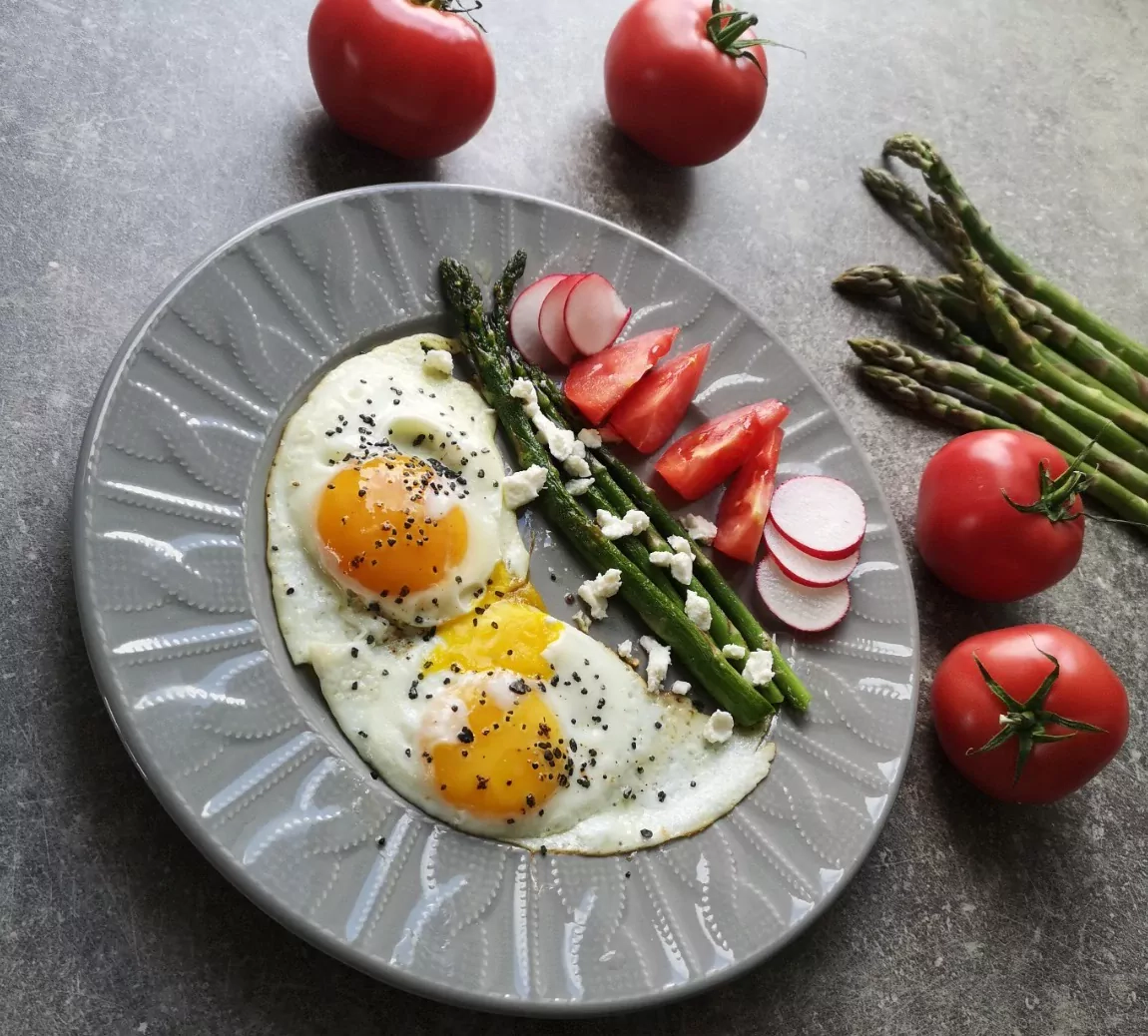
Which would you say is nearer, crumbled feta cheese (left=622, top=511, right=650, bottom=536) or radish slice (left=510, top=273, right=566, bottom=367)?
crumbled feta cheese (left=622, top=511, right=650, bottom=536)

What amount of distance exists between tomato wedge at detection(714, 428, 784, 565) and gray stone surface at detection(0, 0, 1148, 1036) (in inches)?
25.8

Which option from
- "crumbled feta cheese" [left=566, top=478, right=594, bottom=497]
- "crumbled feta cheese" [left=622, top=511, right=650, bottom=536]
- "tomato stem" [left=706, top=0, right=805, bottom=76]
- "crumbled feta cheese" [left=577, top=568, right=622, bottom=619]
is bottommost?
"crumbled feta cheese" [left=577, top=568, right=622, bottom=619]

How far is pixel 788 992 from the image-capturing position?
2811 mm

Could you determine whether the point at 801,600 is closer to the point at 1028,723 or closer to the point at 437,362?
the point at 1028,723

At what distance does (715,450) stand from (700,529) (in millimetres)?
254

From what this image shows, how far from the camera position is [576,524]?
3.03m

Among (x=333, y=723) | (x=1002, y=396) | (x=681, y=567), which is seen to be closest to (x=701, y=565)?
(x=681, y=567)

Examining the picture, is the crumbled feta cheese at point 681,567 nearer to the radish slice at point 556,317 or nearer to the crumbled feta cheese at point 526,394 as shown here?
the crumbled feta cheese at point 526,394

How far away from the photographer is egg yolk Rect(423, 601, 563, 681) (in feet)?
8.97

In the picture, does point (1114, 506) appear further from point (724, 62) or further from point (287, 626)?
point (287, 626)

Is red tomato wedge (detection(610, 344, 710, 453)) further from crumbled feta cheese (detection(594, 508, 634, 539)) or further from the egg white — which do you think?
the egg white

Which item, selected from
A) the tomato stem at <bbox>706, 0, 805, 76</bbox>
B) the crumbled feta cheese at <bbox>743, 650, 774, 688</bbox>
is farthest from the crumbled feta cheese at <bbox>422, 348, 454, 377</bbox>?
the tomato stem at <bbox>706, 0, 805, 76</bbox>

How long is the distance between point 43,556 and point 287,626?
65 centimetres

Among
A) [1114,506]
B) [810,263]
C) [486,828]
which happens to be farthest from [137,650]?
[1114,506]
